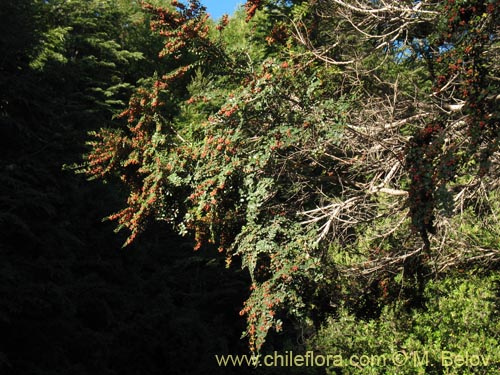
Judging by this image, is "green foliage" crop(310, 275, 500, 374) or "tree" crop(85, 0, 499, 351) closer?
"tree" crop(85, 0, 499, 351)

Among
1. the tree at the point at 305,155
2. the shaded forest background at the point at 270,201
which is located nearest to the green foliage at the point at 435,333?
the shaded forest background at the point at 270,201

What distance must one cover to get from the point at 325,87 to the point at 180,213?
2813 mm

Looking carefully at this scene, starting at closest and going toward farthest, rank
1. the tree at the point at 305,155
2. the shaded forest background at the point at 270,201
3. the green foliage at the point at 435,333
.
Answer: the tree at the point at 305,155 < the shaded forest background at the point at 270,201 < the green foliage at the point at 435,333

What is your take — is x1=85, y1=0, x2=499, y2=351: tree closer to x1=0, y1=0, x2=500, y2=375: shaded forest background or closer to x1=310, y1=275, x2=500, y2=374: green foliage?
x1=0, y1=0, x2=500, y2=375: shaded forest background

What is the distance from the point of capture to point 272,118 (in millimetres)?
8180

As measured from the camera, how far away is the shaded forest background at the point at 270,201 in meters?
7.64

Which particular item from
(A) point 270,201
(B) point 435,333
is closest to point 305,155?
(A) point 270,201

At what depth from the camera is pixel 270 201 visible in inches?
335

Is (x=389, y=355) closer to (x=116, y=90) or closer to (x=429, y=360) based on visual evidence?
(x=429, y=360)

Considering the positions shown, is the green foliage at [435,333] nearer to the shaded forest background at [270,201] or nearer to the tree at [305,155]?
the shaded forest background at [270,201]

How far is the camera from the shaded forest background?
7641mm

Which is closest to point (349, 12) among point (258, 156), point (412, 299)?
point (258, 156)

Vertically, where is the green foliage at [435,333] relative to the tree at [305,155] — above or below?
below

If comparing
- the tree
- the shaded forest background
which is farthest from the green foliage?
the tree
